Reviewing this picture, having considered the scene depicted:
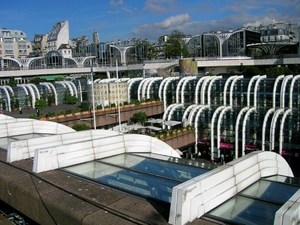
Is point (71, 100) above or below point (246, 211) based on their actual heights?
above

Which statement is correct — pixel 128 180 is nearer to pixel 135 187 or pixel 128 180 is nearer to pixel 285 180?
pixel 135 187

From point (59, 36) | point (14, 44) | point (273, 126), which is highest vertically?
point (59, 36)

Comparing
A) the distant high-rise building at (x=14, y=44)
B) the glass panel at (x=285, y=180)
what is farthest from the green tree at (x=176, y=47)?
the glass panel at (x=285, y=180)

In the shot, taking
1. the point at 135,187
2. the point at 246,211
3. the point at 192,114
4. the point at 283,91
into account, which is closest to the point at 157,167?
the point at 135,187

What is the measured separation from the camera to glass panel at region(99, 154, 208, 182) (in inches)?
342

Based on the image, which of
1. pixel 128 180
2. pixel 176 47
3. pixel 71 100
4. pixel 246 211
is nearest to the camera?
pixel 246 211

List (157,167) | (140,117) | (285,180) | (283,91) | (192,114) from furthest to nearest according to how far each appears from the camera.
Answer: (140,117)
(192,114)
(283,91)
(157,167)
(285,180)

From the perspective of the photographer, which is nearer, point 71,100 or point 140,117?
point 140,117

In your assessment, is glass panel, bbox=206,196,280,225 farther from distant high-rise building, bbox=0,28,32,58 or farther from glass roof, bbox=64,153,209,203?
distant high-rise building, bbox=0,28,32,58

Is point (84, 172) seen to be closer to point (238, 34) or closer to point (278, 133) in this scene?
point (278, 133)

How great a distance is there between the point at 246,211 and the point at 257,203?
50 cm

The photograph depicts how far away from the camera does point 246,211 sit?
6402mm

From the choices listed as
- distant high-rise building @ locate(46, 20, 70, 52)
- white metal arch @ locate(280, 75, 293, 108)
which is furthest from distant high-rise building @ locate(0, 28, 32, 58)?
white metal arch @ locate(280, 75, 293, 108)

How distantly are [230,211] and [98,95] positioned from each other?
112 ft
